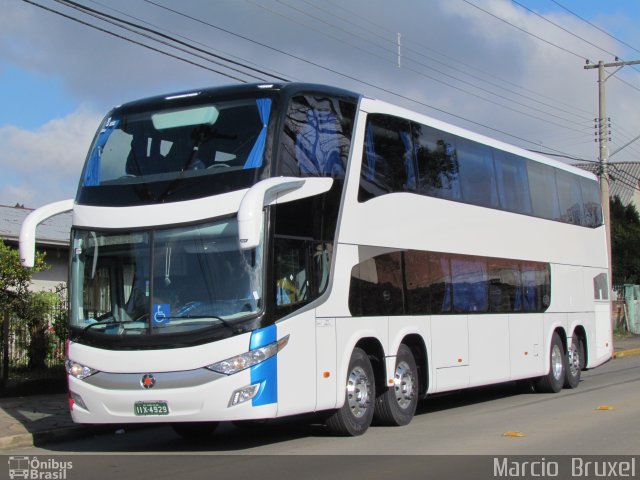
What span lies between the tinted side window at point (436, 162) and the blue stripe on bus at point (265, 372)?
180 inches

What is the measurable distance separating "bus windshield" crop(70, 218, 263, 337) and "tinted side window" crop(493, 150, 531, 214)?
738cm

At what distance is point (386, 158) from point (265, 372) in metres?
4.22

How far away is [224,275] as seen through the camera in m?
10.1

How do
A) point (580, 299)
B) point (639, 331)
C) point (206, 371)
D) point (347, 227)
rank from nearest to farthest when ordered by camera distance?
point (206, 371) → point (347, 227) → point (580, 299) → point (639, 331)

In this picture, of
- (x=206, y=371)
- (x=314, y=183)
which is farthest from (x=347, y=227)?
(x=206, y=371)

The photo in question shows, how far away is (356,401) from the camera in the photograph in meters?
11.7

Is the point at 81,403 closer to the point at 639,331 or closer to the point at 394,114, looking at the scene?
the point at 394,114

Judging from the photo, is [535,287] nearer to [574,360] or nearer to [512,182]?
[512,182]

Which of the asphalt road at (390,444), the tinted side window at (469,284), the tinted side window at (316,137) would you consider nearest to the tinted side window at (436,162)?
the tinted side window at (469,284)

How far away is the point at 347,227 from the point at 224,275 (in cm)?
226

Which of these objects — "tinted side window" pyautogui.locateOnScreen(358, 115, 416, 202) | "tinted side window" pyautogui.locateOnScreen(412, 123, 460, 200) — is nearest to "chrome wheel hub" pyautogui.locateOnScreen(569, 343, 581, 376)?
→ "tinted side window" pyautogui.locateOnScreen(412, 123, 460, 200)

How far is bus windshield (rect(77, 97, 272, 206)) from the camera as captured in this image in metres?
10.4

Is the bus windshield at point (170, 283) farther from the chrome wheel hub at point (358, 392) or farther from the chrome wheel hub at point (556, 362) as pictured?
the chrome wheel hub at point (556, 362)

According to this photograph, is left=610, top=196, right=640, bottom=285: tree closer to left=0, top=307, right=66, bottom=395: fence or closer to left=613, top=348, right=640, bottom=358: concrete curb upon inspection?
left=613, top=348, right=640, bottom=358: concrete curb
